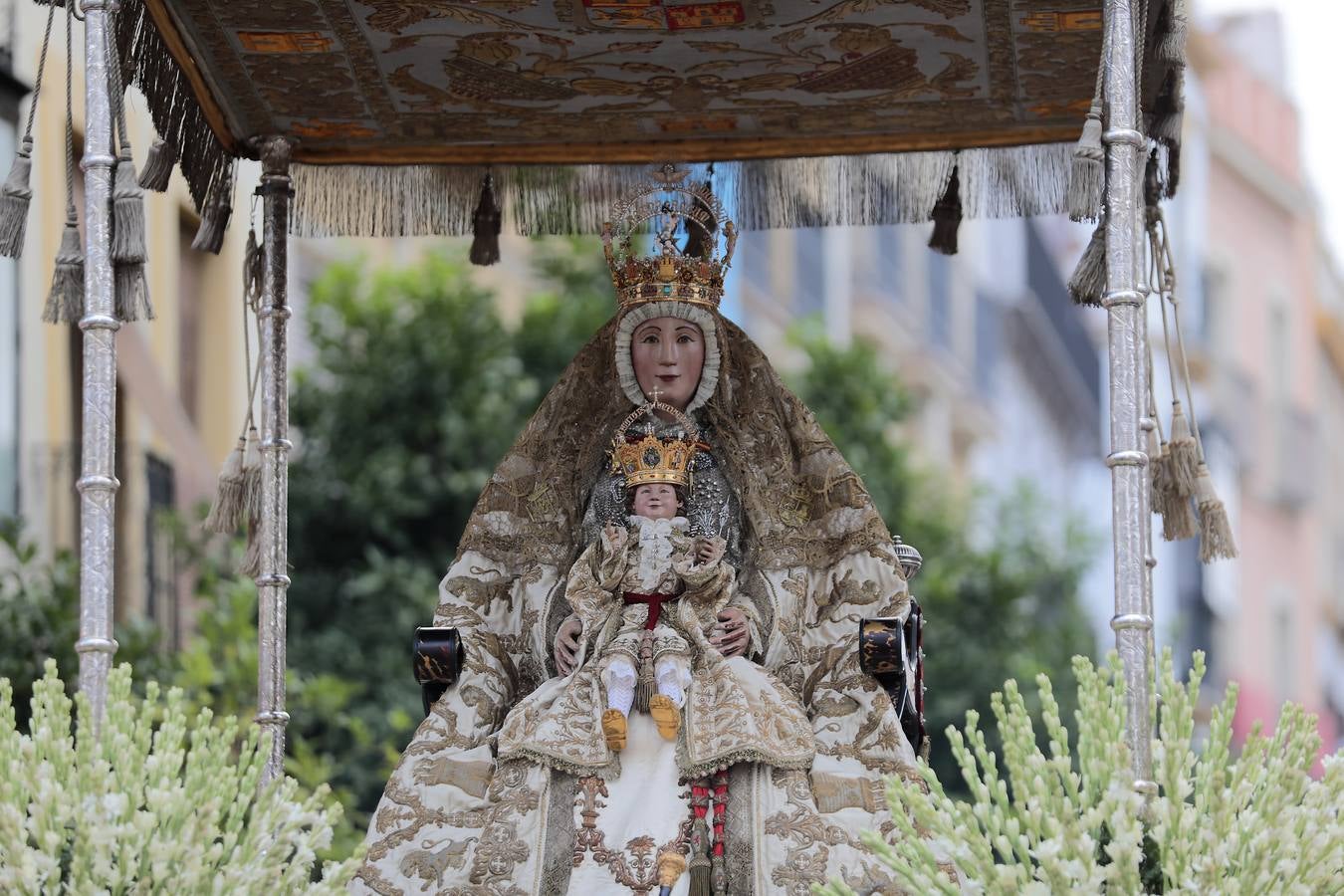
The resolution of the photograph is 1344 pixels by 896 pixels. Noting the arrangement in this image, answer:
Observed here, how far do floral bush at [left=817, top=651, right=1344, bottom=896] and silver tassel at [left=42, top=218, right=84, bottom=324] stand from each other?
8.41 ft

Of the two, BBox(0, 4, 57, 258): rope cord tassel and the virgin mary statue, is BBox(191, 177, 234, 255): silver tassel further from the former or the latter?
BBox(0, 4, 57, 258): rope cord tassel

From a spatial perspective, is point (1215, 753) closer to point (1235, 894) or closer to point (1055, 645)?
point (1235, 894)

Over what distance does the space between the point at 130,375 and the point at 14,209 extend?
293 inches

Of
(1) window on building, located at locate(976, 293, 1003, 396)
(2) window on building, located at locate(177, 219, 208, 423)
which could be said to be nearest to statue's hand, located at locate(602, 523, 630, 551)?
(2) window on building, located at locate(177, 219, 208, 423)

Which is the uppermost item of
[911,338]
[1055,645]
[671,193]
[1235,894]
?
[911,338]

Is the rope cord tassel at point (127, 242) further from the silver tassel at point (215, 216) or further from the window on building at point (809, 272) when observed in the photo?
the window on building at point (809, 272)

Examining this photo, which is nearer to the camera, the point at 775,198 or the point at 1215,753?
the point at 1215,753

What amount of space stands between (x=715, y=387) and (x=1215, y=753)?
268 centimetres

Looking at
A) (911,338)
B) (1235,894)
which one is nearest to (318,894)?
(1235,894)

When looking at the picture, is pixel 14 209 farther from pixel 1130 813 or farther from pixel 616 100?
pixel 1130 813

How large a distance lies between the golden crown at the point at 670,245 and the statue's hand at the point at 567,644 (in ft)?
3.42

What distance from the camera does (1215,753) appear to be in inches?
249

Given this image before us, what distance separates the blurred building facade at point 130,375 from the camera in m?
13.5

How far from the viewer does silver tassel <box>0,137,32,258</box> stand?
24.5 feet
